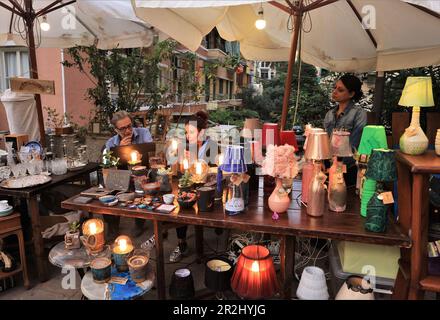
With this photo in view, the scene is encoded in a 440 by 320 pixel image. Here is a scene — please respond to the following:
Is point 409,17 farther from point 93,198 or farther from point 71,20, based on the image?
point 71,20

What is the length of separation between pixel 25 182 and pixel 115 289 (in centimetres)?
137

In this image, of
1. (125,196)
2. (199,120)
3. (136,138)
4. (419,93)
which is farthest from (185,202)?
(136,138)

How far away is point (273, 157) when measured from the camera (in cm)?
197

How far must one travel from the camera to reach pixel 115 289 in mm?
2074

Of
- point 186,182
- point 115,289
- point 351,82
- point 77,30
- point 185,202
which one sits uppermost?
point 77,30

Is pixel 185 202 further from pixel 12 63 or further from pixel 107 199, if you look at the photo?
pixel 12 63

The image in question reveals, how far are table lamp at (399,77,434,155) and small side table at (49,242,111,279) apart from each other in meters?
A: 2.16

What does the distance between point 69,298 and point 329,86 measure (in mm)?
6960

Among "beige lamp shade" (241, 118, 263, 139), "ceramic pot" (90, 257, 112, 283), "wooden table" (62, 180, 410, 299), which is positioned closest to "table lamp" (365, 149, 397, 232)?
"wooden table" (62, 180, 410, 299)

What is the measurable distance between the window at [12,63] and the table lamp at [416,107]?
27.8 ft

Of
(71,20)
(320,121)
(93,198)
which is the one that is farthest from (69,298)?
(320,121)

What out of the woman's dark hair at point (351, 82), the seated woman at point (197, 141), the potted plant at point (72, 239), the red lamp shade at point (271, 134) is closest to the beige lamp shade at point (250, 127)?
the red lamp shade at point (271, 134)

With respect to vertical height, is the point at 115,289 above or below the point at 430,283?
below

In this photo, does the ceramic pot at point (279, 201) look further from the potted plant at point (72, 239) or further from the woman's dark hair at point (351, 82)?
the woman's dark hair at point (351, 82)
